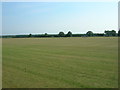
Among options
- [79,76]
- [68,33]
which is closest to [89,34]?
[68,33]

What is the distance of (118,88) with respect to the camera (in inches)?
300

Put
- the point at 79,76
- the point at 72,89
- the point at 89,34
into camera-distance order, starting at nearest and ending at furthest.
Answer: the point at 72,89 → the point at 79,76 → the point at 89,34

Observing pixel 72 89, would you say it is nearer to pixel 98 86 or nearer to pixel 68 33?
pixel 98 86

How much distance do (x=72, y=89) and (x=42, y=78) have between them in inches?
97.0

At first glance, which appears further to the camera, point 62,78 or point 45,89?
point 62,78

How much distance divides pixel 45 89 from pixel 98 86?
8.49 feet

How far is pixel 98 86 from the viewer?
7828 mm

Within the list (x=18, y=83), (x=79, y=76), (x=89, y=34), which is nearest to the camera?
(x=18, y=83)

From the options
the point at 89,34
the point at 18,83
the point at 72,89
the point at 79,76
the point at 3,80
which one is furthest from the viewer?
the point at 89,34

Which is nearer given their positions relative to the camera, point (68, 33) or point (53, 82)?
point (53, 82)

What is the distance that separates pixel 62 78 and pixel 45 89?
1.89m

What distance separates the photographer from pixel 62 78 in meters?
9.16

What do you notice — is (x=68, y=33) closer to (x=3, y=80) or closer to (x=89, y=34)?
(x=89, y=34)

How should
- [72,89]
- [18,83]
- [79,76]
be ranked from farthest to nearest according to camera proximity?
[79,76], [18,83], [72,89]
